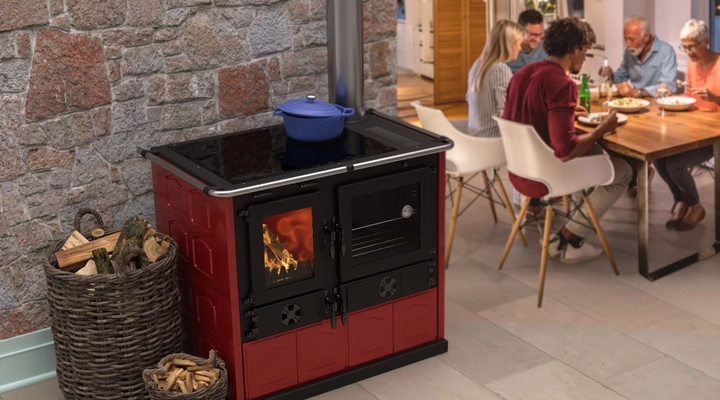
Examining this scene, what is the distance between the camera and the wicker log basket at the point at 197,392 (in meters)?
3.28

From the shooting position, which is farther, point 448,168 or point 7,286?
point 448,168

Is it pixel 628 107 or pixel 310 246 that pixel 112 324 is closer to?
pixel 310 246

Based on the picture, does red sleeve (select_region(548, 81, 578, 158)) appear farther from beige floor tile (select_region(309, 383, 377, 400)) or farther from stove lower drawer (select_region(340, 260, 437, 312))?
beige floor tile (select_region(309, 383, 377, 400))

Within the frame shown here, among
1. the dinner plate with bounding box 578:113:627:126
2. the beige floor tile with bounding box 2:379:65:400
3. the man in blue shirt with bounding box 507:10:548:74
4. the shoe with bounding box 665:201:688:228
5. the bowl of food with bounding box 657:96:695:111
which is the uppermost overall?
the man in blue shirt with bounding box 507:10:548:74

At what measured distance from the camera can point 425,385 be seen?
3.73 metres

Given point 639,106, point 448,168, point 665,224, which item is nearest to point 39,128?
point 448,168

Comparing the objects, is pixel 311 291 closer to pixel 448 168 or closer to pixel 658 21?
pixel 448 168

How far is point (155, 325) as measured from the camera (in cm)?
A: 346

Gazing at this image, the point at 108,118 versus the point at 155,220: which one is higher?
the point at 108,118

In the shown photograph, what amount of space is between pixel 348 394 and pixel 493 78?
81.2 inches

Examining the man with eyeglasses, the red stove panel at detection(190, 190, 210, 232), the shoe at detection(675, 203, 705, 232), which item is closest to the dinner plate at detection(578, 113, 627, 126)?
the shoe at detection(675, 203, 705, 232)

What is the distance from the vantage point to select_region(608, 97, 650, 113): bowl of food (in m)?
4.92

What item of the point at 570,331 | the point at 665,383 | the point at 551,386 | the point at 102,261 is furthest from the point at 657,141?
the point at 102,261

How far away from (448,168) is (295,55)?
1.20 metres
